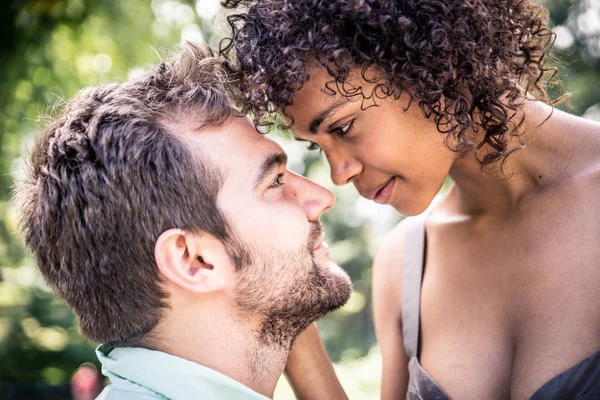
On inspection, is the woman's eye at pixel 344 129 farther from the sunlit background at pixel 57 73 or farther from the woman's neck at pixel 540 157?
the sunlit background at pixel 57 73

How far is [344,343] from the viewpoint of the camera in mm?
12812

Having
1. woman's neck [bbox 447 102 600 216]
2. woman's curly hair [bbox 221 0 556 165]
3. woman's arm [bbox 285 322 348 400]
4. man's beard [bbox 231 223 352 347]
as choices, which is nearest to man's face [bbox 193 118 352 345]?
man's beard [bbox 231 223 352 347]

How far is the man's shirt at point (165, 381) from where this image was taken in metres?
1.83

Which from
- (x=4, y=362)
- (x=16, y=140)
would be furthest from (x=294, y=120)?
(x=4, y=362)

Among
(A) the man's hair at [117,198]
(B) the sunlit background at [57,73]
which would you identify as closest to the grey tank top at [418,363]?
(A) the man's hair at [117,198]

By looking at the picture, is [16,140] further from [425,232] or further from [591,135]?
[591,135]

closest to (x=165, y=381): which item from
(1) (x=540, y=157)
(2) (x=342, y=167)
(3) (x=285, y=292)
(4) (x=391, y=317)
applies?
(3) (x=285, y=292)

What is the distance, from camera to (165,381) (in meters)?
1.84

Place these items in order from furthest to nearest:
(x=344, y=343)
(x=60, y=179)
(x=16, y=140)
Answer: (x=344, y=343) → (x=16, y=140) → (x=60, y=179)

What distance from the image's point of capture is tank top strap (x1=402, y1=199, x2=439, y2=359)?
2494 mm

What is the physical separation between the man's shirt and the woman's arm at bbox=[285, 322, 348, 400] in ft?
2.05

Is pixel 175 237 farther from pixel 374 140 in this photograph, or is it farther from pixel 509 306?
pixel 509 306

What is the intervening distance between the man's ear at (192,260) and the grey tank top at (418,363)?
83 centimetres

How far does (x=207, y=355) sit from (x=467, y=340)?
911 millimetres
